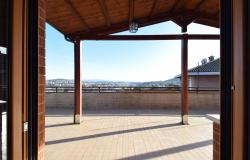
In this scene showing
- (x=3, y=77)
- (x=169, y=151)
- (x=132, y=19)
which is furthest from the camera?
(x=132, y=19)

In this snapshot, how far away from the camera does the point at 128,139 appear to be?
6.71m

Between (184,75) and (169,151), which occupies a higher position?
(184,75)

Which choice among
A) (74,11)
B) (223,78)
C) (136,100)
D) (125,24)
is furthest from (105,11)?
(136,100)

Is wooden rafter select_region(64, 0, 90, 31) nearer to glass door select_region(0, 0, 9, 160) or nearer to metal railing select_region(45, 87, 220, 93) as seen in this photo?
glass door select_region(0, 0, 9, 160)

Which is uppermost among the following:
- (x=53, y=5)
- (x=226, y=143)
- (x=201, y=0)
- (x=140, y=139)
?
(x=201, y=0)

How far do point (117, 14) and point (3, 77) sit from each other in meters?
6.60

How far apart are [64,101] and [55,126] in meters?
4.57

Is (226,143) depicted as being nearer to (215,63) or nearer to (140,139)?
(140,139)

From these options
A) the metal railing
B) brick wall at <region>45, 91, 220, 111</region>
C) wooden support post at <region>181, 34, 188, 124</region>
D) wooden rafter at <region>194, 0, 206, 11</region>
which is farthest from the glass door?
the metal railing

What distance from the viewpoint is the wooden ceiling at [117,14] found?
6543 millimetres

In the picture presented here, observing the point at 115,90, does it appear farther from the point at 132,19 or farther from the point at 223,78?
the point at 223,78

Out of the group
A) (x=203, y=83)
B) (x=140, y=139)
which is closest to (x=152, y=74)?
(x=203, y=83)

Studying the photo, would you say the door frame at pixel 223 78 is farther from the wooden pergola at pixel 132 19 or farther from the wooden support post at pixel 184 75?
the wooden support post at pixel 184 75

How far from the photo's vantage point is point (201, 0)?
307 inches
